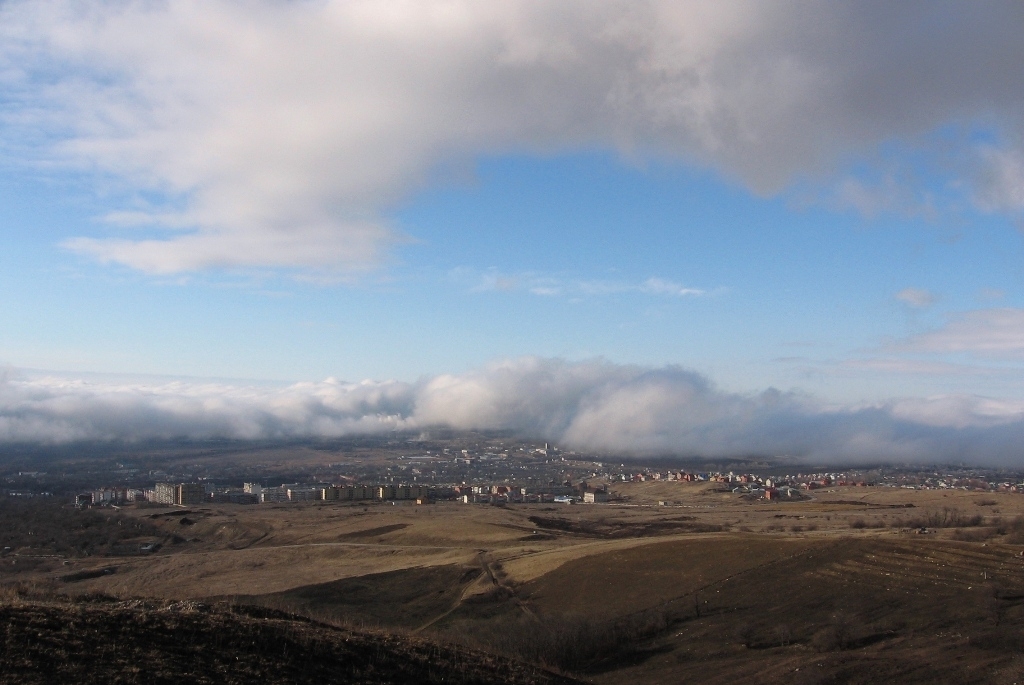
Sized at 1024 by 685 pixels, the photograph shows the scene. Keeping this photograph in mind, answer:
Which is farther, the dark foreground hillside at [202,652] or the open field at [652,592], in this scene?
the open field at [652,592]

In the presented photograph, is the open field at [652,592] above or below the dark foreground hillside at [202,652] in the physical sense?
below

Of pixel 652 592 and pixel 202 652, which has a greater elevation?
pixel 202 652

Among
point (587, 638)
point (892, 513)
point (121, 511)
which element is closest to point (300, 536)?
point (121, 511)

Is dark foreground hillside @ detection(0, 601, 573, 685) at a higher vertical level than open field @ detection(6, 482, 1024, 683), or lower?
higher

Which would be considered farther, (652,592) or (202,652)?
(652,592)
